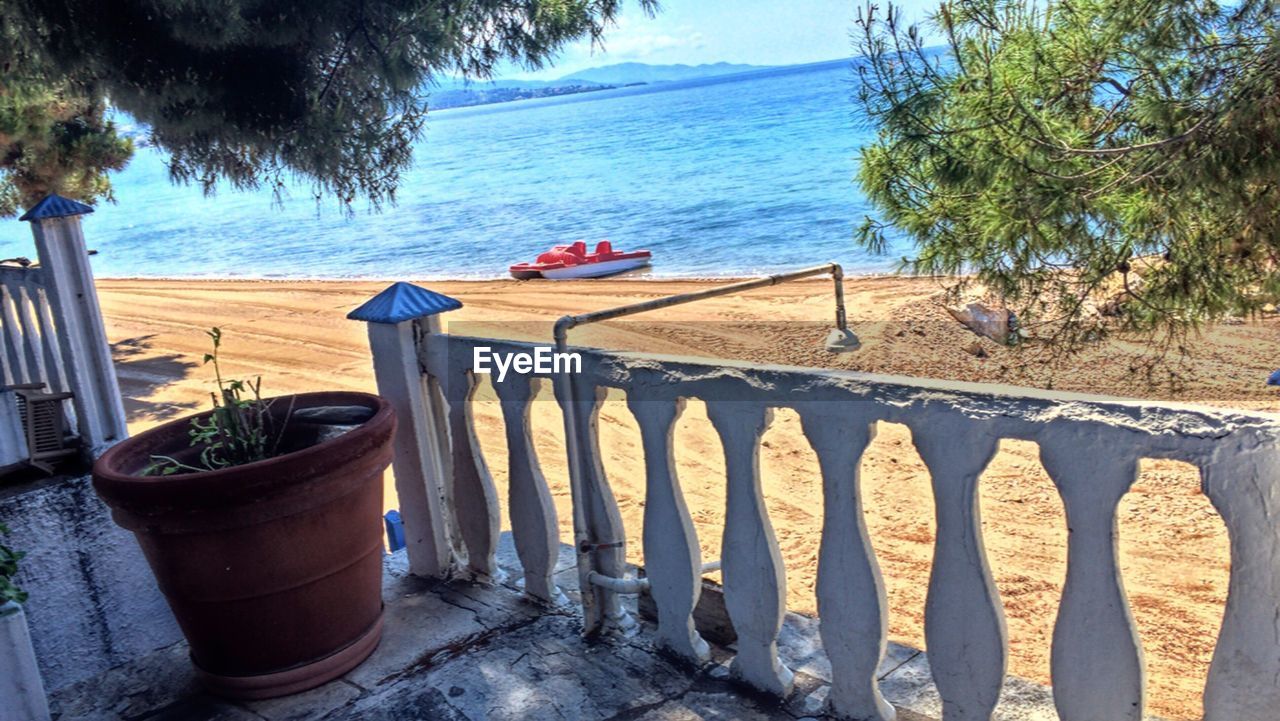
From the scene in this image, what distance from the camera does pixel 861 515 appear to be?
211cm

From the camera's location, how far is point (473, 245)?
3234cm

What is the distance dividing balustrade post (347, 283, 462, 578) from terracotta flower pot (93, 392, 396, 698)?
10.5 inches

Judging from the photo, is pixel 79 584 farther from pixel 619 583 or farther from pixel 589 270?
pixel 589 270

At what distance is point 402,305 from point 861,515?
5.44ft

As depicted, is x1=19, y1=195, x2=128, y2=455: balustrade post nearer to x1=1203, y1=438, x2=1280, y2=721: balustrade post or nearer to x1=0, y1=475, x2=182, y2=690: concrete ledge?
x1=0, y1=475, x2=182, y2=690: concrete ledge

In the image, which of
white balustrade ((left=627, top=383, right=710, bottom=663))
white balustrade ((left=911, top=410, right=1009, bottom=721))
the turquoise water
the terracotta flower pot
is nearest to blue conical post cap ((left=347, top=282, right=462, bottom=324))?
the terracotta flower pot

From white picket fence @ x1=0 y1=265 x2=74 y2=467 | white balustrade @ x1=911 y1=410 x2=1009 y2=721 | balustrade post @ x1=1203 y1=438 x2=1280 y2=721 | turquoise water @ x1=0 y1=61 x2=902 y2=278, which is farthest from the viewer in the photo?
turquoise water @ x1=0 y1=61 x2=902 y2=278

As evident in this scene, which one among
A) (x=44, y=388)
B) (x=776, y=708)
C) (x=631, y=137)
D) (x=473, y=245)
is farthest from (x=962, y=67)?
(x=631, y=137)

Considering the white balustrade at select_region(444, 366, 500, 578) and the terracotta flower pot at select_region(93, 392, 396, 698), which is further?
the white balustrade at select_region(444, 366, 500, 578)

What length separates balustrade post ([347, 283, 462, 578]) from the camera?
10.1 ft

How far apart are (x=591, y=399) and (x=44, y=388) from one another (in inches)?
96.8

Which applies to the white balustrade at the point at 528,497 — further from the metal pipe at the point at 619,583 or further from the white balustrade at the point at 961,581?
the white balustrade at the point at 961,581

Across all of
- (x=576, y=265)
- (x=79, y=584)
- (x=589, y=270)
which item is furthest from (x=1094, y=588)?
(x=576, y=265)

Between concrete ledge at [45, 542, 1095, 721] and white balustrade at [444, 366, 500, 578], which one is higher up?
white balustrade at [444, 366, 500, 578]
